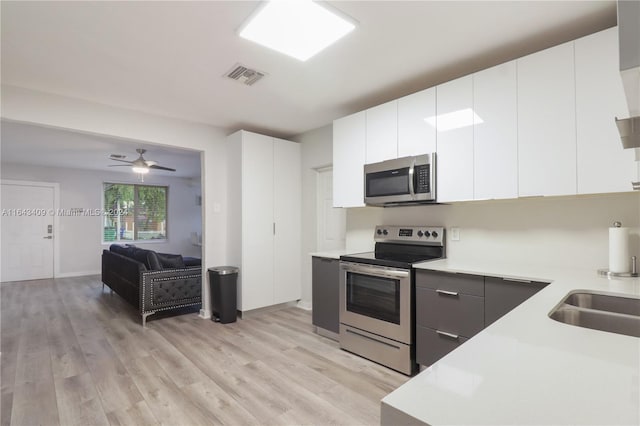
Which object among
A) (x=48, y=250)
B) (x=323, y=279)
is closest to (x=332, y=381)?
(x=323, y=279)

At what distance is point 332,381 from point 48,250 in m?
7.30

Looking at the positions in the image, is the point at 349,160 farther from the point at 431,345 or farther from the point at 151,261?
the point at 151,261

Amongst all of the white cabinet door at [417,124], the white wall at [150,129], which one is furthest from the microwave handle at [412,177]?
the white wall at [150,129]

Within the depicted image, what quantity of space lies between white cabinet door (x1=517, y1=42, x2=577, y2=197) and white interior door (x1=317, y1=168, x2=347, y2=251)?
225cm

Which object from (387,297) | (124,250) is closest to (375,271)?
(387,297)

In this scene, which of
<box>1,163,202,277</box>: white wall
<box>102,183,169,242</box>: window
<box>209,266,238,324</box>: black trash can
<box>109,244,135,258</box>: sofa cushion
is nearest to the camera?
<box>209,266,238,324</box>: black trash can

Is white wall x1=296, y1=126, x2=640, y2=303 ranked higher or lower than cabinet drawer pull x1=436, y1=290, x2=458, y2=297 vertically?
higher

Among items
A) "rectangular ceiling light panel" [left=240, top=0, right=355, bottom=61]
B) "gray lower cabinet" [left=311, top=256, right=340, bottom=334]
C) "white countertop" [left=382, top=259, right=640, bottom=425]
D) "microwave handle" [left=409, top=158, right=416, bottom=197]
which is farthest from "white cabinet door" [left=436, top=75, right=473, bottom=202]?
"white countertop" [left=382, top=259, right=640, bottom=425]

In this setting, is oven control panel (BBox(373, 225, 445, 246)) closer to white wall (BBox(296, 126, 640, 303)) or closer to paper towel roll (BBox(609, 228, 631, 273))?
white wall (BBox(296, 126, 640, 303))

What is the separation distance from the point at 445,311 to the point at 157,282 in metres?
3.32

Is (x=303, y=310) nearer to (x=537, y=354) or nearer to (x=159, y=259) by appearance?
(x=159, y=259)

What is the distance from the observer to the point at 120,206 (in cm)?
788

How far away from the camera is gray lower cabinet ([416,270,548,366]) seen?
6.81ft

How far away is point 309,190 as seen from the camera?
14.9ft
